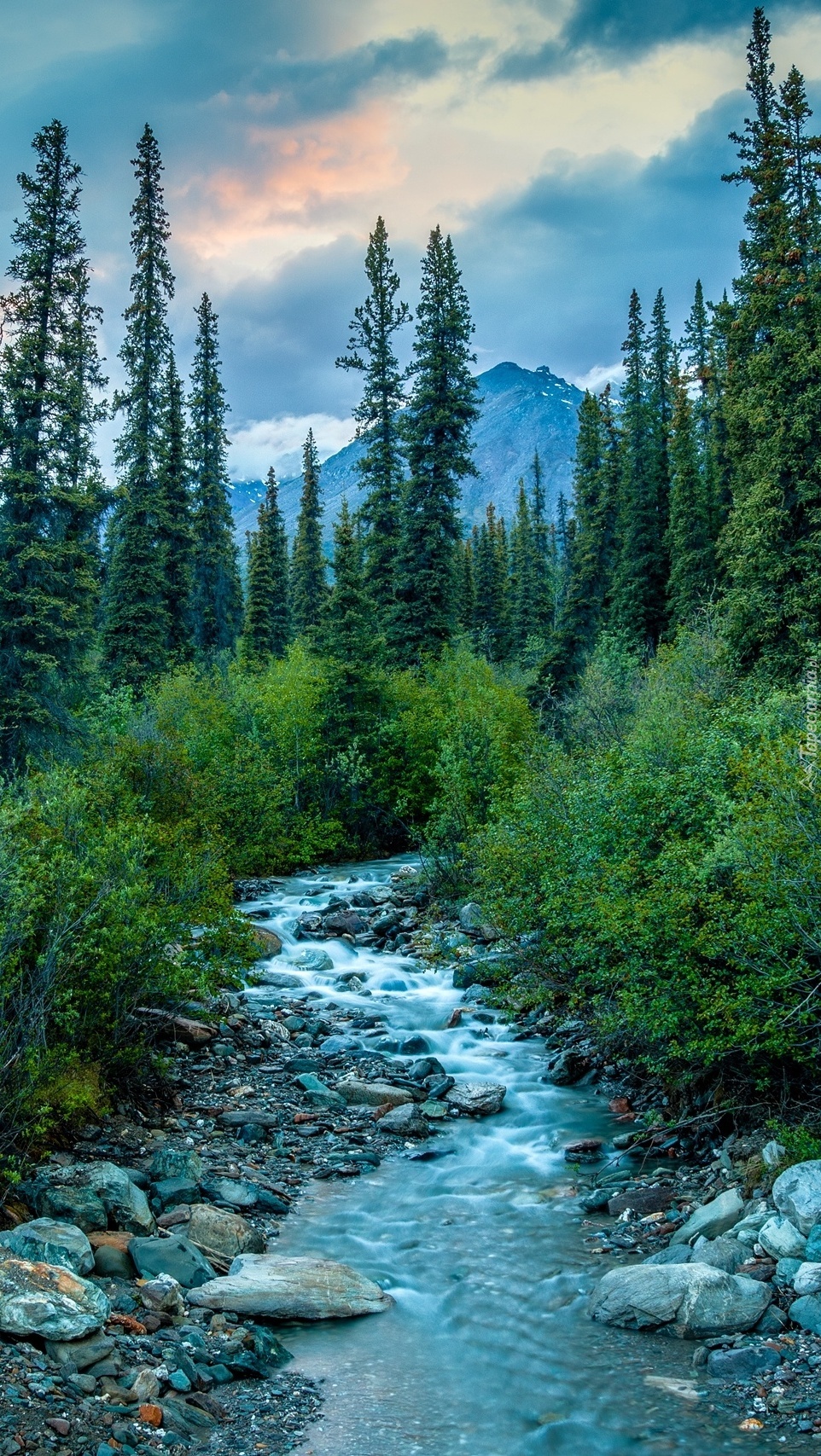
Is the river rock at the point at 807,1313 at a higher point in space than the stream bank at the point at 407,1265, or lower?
higher

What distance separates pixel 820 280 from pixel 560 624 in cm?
2067

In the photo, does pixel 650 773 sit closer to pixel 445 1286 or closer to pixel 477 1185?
pixel 477 1185

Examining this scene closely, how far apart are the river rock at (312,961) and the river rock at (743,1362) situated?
10.2 metres

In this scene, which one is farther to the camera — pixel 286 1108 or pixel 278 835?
pixel 278 835

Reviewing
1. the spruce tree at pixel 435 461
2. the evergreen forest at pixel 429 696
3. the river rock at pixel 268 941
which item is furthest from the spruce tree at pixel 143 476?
the river rock at pixel 268 941

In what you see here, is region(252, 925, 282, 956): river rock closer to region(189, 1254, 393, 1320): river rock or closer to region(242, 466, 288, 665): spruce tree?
region(189, 1254, 393, 1320): river rock

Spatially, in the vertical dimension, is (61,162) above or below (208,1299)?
above

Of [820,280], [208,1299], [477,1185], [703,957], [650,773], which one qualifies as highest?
[820,280]

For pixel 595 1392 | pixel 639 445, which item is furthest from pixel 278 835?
pixel 639 445

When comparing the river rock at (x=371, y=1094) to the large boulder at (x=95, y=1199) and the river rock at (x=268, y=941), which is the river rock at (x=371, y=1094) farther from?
the river rock at (x=268, y=941)

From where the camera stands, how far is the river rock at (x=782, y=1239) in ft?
19.6

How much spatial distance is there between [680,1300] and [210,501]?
4006 cm

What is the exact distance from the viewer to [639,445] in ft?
147

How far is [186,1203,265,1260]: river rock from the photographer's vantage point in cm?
680
